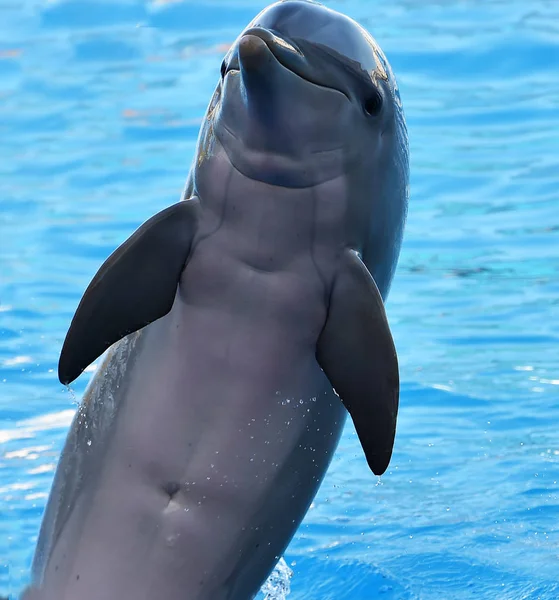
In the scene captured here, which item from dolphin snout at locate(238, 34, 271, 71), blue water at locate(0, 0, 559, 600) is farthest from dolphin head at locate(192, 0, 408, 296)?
blue water at locate(0, 0, 559, 600)

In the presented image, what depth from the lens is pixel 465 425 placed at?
7.57 metres

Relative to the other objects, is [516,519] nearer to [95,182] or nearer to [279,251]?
[279,251]

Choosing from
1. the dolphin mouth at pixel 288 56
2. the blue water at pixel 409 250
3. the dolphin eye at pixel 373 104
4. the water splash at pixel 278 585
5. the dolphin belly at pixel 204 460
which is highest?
the dolphin mouth at pixel 288 56

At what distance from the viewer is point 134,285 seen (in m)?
3.74

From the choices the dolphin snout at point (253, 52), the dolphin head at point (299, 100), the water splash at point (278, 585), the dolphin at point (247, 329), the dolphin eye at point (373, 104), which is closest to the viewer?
the dolphin snout at point (253, 52)

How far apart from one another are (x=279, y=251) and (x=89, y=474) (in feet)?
3.39

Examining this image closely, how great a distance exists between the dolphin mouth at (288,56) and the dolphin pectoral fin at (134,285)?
1.64 ft

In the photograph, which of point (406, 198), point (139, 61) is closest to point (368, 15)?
point (139, 61)

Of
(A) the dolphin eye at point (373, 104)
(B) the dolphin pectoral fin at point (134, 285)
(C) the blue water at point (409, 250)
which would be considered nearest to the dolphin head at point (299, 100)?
(A) the dolphin eye at point (373, 104)

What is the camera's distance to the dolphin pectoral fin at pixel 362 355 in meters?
3.65

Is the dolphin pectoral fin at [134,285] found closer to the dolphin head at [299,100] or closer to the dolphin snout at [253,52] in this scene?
the dolphin head at [299,100]

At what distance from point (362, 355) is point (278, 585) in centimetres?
219

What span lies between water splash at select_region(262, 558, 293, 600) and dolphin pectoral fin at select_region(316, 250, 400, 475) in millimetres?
1838

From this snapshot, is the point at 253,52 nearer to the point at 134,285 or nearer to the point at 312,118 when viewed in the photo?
the point at 312,118
